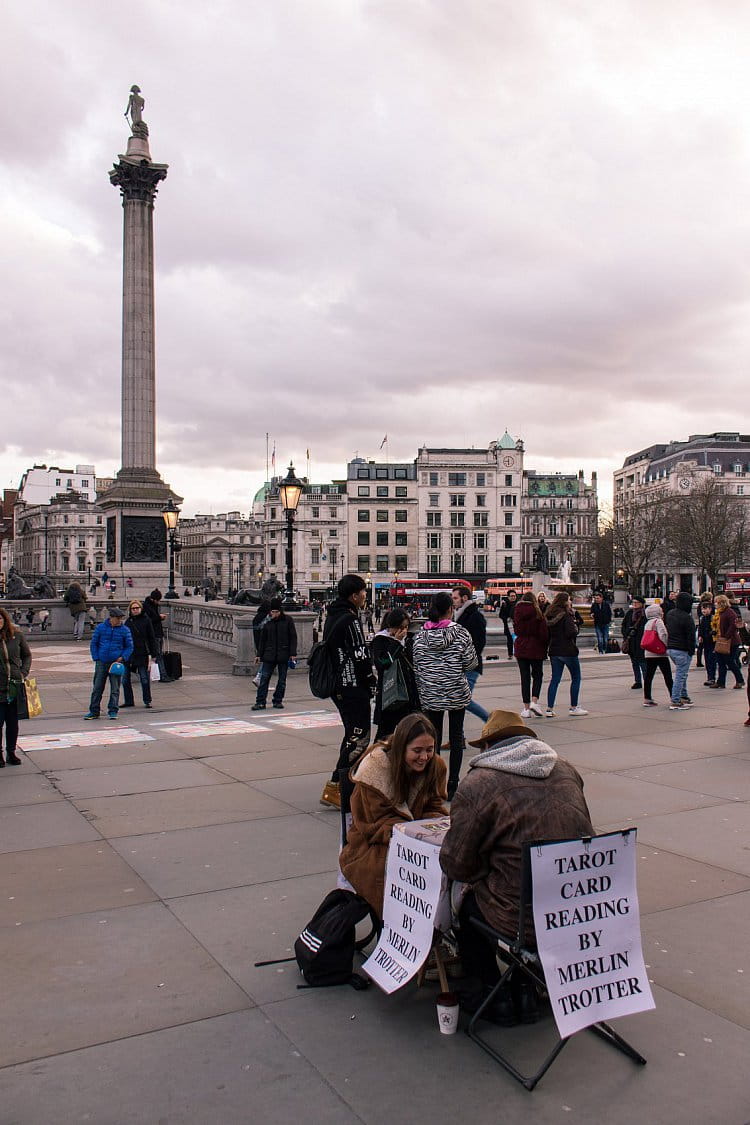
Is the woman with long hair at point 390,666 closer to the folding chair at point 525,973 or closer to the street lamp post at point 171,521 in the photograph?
the folding chair at point 525,973

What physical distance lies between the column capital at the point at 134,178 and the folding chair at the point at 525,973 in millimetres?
39573

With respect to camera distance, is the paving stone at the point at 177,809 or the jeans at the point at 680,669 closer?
the paving stone at the point at 177,809

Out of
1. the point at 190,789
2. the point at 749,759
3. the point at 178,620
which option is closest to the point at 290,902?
the point at 190,789

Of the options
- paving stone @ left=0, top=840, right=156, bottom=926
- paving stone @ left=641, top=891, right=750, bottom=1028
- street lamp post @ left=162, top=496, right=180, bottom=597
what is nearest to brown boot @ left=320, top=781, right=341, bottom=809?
paving stone @ left=0, top=840, right=156, bottom=926

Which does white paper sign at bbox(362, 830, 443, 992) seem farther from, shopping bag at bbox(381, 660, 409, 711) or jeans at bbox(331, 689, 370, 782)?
jeans at bbox(331, 689, 370, 782)

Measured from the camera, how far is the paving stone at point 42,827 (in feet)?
23.2

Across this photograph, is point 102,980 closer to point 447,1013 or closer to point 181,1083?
point 181,1083

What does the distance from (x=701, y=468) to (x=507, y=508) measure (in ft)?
91.7

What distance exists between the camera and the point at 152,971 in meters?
4.71

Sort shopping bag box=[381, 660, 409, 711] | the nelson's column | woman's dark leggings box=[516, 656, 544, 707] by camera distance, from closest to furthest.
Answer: shopping bag box=[381, 660, 409, 711] < woman's dark leggings box=[516, 656, 544, 707] < the nelson's column

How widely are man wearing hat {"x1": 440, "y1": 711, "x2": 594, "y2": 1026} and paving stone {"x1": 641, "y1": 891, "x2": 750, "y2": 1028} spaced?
0.94 m

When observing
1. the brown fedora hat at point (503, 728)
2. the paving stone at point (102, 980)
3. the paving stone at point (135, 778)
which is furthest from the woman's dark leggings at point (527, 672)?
the brown fedora hat at point (503, 728)

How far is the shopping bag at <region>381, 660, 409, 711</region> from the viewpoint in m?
7.79

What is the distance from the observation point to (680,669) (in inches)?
573
